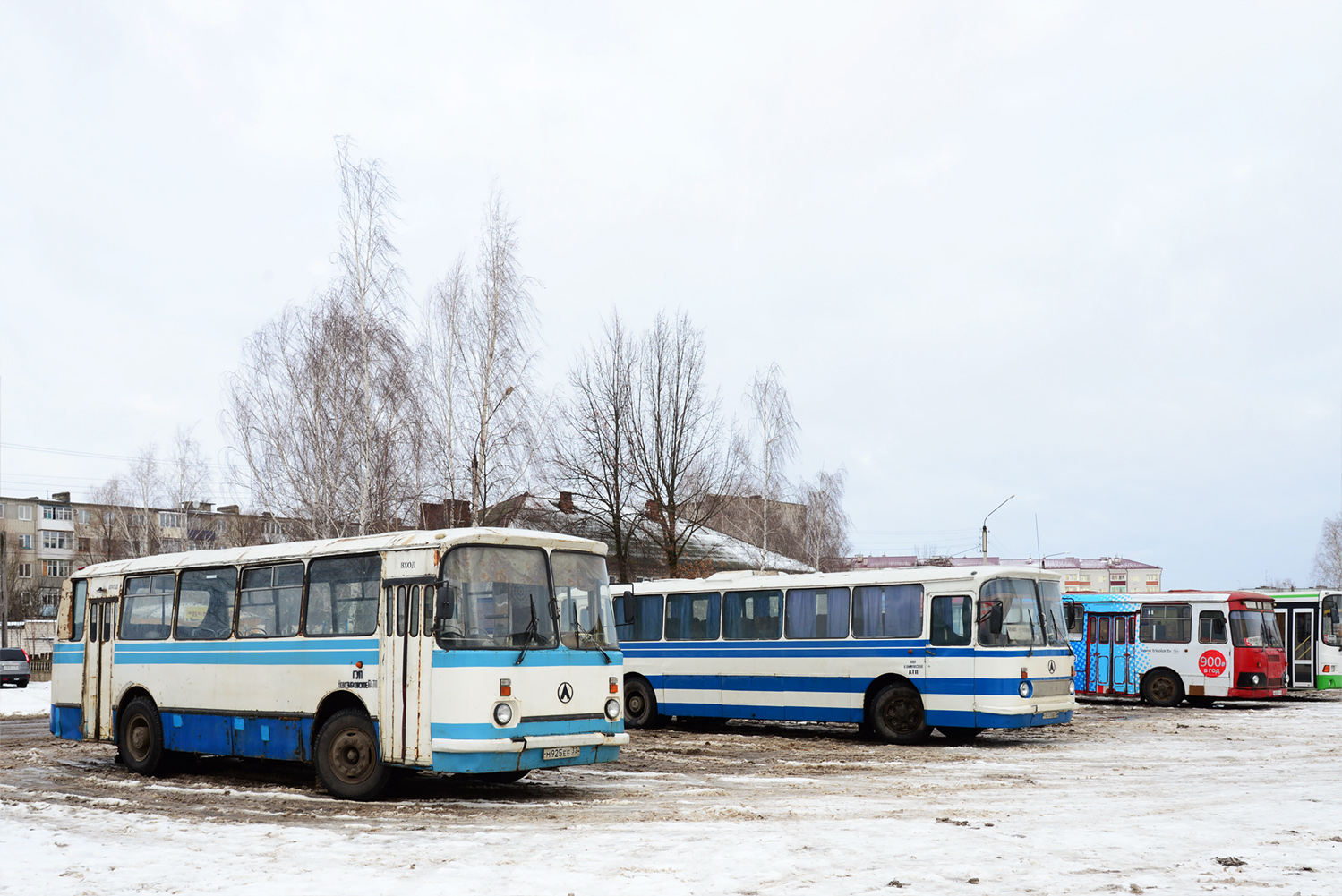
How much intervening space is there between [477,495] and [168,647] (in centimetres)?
1323

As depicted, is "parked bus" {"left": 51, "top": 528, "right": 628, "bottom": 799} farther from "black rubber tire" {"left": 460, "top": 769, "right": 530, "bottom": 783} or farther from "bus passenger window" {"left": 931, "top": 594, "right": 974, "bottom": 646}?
"bus passenger window" {"left": 931, "top": 594, "right": 974, "bottom": 646}

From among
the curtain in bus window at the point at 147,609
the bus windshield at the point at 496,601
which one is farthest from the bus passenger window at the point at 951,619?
the curtain in bus window at the point at 147,609

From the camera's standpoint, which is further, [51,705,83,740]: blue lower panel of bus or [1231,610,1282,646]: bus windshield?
[1231,610,1282,646]: bus windshield

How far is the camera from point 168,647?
15.6 metres

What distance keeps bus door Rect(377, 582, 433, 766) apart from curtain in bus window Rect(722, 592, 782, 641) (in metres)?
10.0

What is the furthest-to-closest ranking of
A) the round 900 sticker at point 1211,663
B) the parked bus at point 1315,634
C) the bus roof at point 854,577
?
the parked bus at point 1315,634 → the round 900 sticker at point 1211,663 → the bus roof at point 854,577

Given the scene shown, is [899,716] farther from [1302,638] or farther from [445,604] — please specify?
[1302,638]

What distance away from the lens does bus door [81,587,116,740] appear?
16594mm

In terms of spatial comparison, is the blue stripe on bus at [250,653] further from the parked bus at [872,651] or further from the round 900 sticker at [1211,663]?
the round 900 sticker at [1211,663]

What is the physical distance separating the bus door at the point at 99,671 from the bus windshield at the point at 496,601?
22.6 ft

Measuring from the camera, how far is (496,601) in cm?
1251

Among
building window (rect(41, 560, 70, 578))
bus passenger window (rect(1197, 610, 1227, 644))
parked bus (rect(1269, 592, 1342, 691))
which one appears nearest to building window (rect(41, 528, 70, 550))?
building window (rect(41, 560, 70, 578))

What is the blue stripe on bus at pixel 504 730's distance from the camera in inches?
473

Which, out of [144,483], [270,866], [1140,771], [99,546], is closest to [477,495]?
[1140,771]
